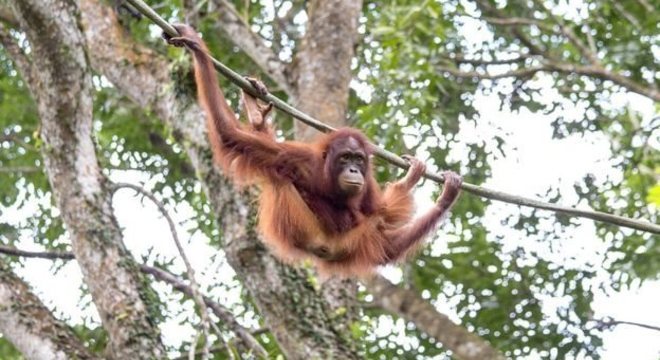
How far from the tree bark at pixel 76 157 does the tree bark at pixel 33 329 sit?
213 mm

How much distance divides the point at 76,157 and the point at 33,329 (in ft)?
3.13

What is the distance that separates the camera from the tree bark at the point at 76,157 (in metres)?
5.67

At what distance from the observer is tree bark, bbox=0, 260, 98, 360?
5535mm

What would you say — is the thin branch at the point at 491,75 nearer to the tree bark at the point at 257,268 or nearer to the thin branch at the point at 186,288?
the tree bark at the point at 257,268

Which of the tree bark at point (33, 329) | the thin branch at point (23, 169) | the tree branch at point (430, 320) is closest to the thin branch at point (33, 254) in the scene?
the tree bark at point (33, 329)

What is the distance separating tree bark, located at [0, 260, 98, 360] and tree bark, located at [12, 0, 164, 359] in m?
0.21

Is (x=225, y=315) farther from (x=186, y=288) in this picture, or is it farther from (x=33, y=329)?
(x=33, y=329)

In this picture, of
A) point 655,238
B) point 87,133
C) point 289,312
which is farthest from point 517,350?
point 87,133

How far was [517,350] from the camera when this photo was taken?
7914 millimetres

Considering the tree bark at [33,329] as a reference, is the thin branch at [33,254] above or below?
above

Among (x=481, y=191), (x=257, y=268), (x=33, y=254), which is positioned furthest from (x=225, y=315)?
(x=481, y=191)

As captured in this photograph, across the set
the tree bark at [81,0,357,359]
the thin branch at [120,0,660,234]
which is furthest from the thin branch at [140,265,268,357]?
the thin branch at [120,0,660,234]

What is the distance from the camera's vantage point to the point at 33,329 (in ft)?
18.4

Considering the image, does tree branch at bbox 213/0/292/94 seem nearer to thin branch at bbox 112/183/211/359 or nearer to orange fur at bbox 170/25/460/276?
thin branch at bbox 112/183/211/359
